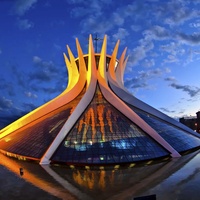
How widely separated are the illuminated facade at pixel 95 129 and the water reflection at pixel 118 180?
162cm

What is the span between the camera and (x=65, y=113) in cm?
2239

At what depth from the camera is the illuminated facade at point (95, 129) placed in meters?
16.8

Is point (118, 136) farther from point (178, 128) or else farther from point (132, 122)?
point (178, 128)

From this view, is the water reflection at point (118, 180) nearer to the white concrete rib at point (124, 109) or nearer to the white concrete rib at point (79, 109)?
the white concrete rib at point (79, 109)

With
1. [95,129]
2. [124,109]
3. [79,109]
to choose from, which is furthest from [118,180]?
[79,109]

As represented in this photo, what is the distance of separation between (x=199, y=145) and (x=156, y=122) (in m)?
4.41

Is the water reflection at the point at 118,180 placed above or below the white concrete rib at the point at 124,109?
below

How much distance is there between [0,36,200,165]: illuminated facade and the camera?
16.8 m

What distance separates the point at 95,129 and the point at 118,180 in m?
7.42

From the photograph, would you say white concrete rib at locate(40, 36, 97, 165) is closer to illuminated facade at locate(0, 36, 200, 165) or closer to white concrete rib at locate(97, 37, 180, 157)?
illuminated facade at locate(0, 36, 200, 165)

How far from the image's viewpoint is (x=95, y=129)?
18969mm

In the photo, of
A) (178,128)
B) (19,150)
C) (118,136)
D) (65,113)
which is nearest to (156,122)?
(178,128)

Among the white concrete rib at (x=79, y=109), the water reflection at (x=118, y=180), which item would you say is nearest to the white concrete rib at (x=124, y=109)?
the white concrete rib at (x=79, y=109)

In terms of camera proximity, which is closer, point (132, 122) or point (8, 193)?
point (8, 193)
